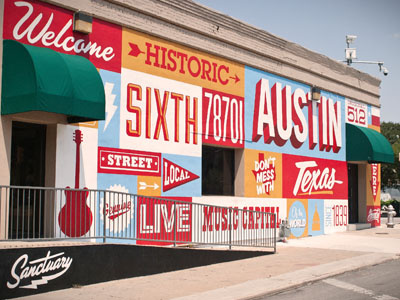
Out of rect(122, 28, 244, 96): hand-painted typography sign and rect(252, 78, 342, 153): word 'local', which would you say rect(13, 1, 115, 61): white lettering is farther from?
rect(252, 78, 342, 153): word 'local'

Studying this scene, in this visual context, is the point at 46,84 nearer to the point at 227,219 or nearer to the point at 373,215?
the point at 227,219

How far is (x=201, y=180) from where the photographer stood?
16.8 m

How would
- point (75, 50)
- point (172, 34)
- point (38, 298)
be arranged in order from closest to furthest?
point (38, 298) < point (75, 50) < point (172, 34)

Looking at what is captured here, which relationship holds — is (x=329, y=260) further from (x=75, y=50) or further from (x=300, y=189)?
(x=75, y=50)

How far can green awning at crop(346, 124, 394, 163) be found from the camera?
2359 cm

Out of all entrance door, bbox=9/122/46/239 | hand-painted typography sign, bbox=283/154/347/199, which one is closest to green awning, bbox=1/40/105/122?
entrance door, bbox=9/122/46/239

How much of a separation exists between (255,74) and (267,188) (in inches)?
160

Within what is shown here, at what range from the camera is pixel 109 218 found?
1247 cm

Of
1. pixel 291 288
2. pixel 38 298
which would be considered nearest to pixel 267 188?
pixel 291 288

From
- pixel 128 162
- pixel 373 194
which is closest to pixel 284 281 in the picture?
pixel 128 162

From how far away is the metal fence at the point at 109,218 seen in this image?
11.0 meters

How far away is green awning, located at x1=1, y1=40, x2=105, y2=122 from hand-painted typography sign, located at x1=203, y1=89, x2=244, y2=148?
5.39m

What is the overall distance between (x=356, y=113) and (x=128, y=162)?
47.7 ft

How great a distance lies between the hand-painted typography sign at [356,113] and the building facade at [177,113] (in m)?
0.10
